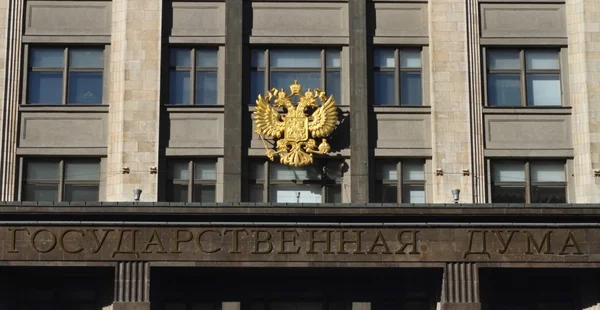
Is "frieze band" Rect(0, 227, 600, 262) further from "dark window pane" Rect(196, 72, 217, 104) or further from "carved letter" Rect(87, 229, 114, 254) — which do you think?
"dark window pane" Rect(196, 72, 217, 104)

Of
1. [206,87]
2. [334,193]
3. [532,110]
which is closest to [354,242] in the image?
[334,193]

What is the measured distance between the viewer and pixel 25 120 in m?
36.4

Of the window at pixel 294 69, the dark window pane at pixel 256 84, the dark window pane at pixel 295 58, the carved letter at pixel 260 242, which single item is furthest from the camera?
the dark window pane at pixel 295 58

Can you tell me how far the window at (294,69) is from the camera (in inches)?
1463

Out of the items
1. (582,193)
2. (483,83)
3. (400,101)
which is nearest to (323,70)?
(400,101)

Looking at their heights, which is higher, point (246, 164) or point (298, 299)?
point (246, 164)

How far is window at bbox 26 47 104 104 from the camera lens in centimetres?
3694

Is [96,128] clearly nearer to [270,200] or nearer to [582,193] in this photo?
[270,200]

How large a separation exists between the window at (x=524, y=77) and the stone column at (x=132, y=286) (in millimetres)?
11892

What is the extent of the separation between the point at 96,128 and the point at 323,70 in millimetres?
7094

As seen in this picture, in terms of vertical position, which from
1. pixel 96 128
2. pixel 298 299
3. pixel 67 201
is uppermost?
pixel 96 128

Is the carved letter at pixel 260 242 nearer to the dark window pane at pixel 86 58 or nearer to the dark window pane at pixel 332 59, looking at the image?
the dark window pane at pixel 332 59

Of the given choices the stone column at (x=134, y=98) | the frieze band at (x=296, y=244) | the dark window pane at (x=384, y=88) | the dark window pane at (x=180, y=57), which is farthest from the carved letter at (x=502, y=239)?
the dark window pane at (x=180, y=57)

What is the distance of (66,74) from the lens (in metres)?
37.0
